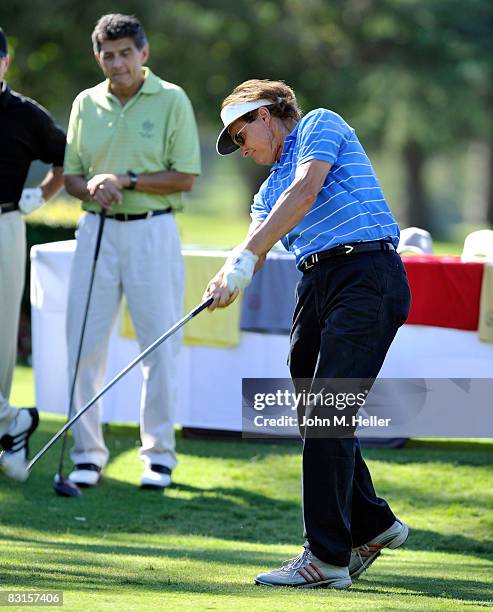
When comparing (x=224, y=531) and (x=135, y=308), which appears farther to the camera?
(x=135, y=308)

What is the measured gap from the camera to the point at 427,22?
32.4 meters

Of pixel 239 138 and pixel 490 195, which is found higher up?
pixel 239 138

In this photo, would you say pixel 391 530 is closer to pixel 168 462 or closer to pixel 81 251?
pixel 168 462

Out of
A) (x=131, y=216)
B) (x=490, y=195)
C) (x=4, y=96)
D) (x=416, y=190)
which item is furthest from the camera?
(x=416, y=190)

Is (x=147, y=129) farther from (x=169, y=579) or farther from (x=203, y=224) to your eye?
(x=203, y=224)

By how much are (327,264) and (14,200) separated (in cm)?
275

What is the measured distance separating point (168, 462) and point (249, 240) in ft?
8.61

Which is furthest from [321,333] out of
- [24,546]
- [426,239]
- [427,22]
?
[427,22]

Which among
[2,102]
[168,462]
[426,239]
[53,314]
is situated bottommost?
[168,462]

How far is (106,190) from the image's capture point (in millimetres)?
6336

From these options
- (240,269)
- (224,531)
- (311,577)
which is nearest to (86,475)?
(224,531)

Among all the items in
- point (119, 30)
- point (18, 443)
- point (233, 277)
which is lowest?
point (18, 443)

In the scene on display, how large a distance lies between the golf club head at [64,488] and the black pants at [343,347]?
2.23m

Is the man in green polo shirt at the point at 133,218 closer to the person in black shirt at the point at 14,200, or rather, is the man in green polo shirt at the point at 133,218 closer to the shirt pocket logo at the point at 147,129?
the shirt pocket logo at the point at 147,129
